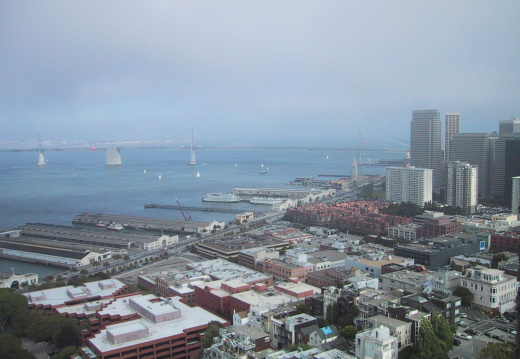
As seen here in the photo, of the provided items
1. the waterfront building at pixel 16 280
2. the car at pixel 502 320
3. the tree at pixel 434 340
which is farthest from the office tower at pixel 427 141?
the tree at pixel 434 340

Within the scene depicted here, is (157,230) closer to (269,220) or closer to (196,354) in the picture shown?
(269,220)

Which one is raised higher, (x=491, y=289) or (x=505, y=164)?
(x=505, y=164)

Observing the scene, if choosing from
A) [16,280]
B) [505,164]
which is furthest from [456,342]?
[505,164]

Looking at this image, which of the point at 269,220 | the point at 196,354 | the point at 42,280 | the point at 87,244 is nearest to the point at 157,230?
the point at 87,244

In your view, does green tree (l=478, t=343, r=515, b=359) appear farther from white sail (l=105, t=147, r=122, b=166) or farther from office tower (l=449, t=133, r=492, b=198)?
white sail (l=105, t=147, r=122, b=166)

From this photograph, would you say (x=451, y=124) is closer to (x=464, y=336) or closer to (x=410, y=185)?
(x=410, y=185)

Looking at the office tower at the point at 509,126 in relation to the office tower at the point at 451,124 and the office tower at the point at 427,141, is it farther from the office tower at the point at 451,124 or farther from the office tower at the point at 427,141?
the office tower at the point at 427,141
